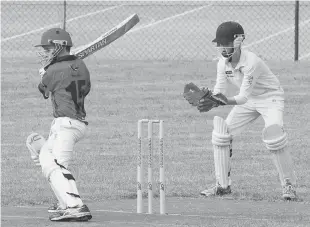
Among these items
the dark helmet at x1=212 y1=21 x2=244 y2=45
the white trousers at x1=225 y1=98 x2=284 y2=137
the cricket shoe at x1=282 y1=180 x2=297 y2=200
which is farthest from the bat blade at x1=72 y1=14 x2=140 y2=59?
the cricket shoe at x1=282 y1=180 x2=297 y2=200

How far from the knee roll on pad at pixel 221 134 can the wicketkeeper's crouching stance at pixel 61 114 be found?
231 cm

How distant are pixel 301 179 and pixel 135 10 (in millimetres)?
18243

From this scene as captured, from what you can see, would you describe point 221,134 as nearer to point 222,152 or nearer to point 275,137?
point 222,152

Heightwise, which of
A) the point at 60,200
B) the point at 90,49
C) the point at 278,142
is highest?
the point at 90,49

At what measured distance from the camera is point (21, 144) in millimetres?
16703

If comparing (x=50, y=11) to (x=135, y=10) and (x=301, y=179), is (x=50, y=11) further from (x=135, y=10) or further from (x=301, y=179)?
(x=301, y=179)

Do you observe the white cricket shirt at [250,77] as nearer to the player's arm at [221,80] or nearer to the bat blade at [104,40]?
the player's arm at [221,80]

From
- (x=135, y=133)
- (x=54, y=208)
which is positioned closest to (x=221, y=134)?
(x=54, y=208)

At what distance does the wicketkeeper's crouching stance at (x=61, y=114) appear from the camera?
33.7 ft

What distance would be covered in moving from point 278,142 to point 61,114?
2689mm

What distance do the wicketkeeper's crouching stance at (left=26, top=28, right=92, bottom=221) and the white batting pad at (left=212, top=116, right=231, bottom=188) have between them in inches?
91.0

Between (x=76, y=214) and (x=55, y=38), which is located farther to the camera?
(x=55, y=38)

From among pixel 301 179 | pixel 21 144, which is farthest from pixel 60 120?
pixel 21 144

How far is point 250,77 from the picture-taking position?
39.6ft
